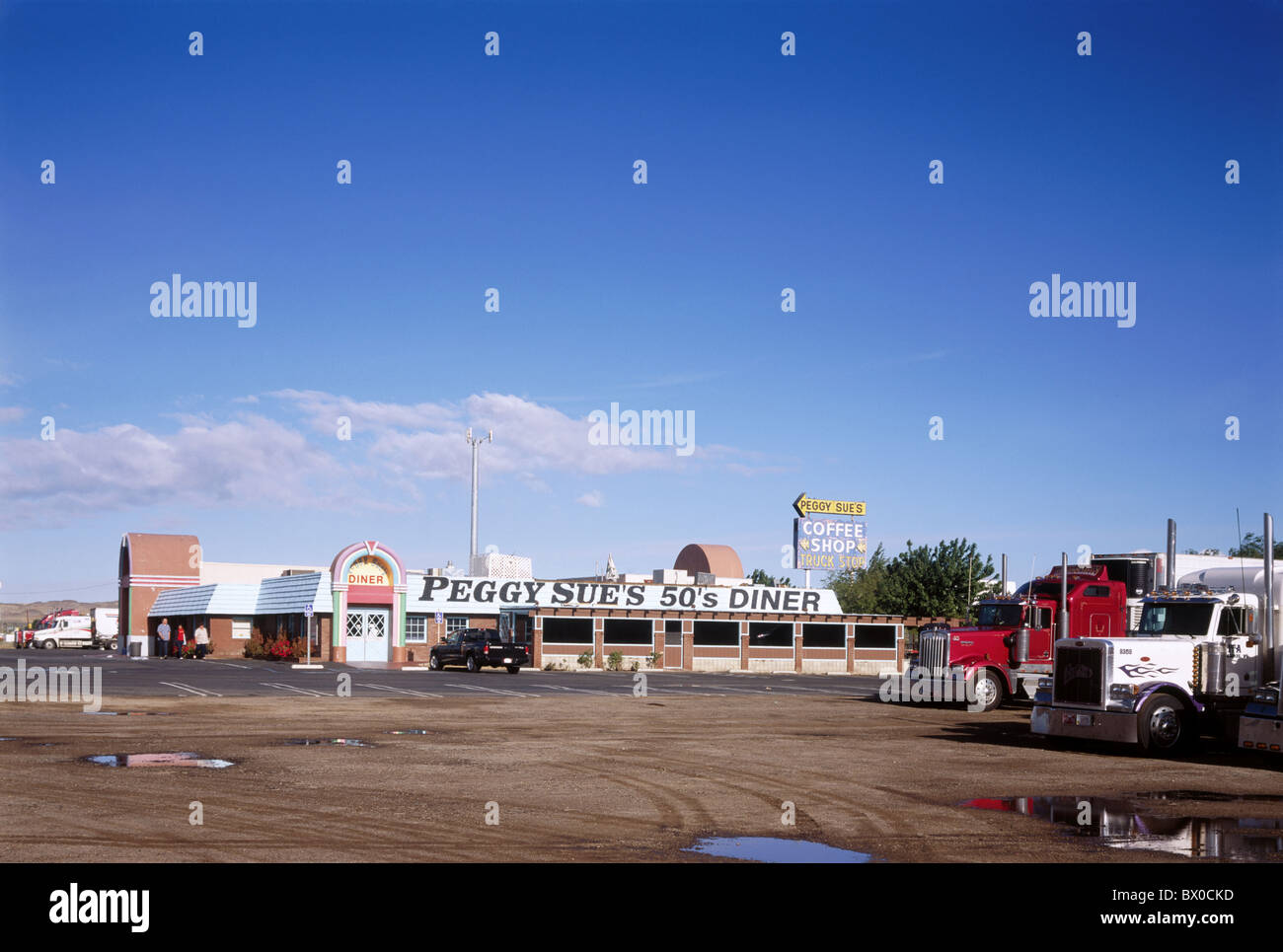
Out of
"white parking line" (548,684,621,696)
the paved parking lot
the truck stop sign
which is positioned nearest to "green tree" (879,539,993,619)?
the truck stop sign

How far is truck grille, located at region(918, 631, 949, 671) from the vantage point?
3177 cm

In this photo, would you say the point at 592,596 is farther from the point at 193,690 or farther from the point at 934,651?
the point at 934,651

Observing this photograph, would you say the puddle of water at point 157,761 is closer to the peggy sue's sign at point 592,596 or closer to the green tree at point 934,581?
the peggy sue's sign at point 592,596

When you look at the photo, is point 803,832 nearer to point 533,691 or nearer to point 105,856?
point 105,856

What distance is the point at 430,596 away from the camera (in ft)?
208

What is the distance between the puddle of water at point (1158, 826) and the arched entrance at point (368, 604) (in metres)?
49.8

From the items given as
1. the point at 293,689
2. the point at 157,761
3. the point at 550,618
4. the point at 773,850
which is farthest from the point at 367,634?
the point at 773,850

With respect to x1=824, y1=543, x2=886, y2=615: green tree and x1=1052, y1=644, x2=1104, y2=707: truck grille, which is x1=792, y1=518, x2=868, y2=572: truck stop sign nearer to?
x1=824, y1=543, x2=886, y2=615: green tree

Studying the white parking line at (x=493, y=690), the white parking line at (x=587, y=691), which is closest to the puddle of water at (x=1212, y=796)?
the white parking line at (x=493, y=690)

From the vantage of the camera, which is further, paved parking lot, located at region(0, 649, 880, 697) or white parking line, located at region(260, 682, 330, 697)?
paved parking lot, located at region(0, 649, 880, 697)

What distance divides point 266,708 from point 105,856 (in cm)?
1846

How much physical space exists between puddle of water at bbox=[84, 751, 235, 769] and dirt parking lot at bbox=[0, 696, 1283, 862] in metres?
0.34

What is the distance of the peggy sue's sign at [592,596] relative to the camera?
63.8 m
